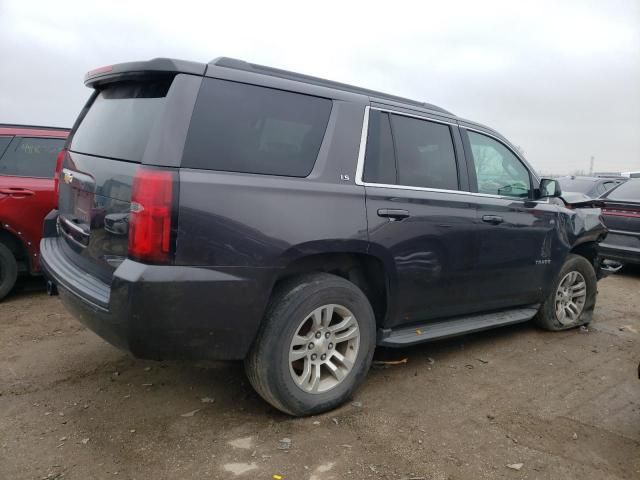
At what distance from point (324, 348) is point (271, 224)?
2.81 ft

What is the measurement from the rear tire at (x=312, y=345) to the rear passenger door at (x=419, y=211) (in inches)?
13.7

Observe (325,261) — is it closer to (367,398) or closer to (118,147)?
(367,398)

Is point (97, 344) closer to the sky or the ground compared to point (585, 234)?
closer to the ground

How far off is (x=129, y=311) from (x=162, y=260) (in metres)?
0.28

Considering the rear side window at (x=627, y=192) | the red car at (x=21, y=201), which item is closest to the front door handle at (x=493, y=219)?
the red car at (x=21, y=201)

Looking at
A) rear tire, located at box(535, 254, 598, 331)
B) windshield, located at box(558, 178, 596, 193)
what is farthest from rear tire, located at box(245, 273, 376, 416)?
windshield, located at box(558, 178, 596, 193)

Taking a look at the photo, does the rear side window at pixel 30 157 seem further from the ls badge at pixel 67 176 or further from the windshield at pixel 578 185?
the windshield at pixel 578 185

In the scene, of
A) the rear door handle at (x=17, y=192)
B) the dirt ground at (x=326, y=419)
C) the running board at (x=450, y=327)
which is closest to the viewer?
the dirt ground at (x=326, y=419)

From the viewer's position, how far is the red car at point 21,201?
4.87 metres

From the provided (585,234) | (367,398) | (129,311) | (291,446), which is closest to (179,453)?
(291,446)

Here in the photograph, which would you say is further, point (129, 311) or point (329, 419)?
point (329, 419)

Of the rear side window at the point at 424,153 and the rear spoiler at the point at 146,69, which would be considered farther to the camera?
the rear side window at the point at 424,153

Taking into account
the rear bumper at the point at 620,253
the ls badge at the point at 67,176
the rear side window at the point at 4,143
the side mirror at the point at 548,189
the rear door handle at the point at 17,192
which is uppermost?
the rear side window at the point at 4,143

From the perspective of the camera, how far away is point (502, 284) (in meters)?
4.16
